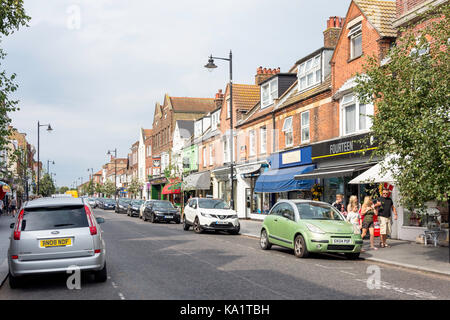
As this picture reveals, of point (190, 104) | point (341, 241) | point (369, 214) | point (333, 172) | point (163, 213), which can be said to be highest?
point (190, 104)

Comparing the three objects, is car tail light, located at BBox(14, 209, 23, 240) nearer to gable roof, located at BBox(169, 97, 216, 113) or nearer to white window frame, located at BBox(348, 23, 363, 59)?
white window frame, located at BBox(348, 23, 363, 59)

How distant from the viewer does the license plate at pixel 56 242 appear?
27.5ft

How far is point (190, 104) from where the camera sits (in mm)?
64562

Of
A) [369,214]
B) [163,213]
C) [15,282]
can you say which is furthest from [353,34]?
[15,282]

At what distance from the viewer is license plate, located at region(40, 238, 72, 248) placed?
27.5ft

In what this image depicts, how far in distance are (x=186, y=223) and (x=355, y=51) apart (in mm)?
11292

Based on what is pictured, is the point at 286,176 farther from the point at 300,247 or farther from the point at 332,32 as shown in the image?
the point at 300,247

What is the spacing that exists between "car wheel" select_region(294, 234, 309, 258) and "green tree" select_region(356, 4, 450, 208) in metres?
2.79

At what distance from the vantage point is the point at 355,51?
2136 cm

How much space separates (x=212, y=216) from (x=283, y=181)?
513 cm

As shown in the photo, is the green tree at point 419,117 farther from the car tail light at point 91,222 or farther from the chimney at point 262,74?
the chimney at point 262,74

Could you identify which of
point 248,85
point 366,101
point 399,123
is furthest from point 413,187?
point 248,85

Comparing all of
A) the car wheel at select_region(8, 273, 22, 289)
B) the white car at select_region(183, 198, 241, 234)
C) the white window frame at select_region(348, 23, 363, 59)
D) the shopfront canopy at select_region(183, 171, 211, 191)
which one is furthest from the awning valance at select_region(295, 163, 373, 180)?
the shopfront canopy at select_region(183, 171, 211, 191)
